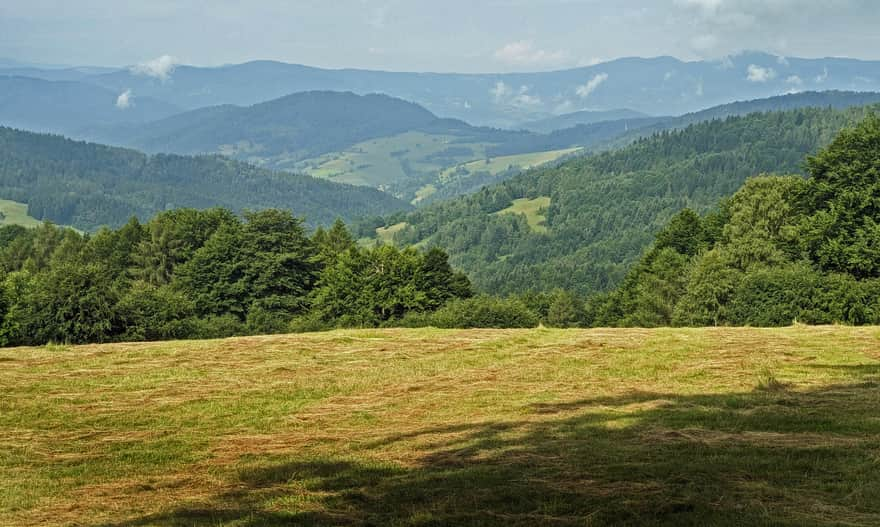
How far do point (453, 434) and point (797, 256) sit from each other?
6115 centimetres

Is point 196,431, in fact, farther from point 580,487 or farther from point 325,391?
point 580,487

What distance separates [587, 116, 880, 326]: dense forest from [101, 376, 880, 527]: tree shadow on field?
3630 cm

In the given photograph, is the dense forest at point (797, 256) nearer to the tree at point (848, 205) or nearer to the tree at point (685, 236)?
the tree at point (848, 205)

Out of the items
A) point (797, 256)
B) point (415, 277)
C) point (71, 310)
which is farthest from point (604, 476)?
point (415, 277)

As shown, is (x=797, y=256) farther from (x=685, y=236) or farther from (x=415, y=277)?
(x=415, y=277)

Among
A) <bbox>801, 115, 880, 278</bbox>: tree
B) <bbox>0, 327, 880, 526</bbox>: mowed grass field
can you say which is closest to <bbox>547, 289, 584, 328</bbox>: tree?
<bbox>801, 115, 880, 278</bbox>: tree

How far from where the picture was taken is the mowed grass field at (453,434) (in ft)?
42.0

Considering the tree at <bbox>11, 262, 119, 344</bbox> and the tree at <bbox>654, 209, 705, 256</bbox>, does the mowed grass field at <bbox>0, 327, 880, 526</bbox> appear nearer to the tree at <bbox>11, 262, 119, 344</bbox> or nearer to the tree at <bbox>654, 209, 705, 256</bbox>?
the tree at <bbox>11, 262, 119, 344</bbox>

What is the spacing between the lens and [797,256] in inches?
2798

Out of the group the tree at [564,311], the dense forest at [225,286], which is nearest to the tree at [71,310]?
the dense forest at [225,286]

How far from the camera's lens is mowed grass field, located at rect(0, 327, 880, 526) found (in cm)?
1281

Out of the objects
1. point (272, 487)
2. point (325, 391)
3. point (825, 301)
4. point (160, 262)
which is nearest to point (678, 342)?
point (325, 391)

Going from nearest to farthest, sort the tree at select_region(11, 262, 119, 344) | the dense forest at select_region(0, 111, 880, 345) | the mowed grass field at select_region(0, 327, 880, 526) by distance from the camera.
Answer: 1. the mowed grass field at select_region(0, 327, 880, 526)
2. the dense forest at select_region(0, 111, 880, 345)
3. the tree at select_region(11, 262, 119, 344)

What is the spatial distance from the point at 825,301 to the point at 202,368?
43303 mm
